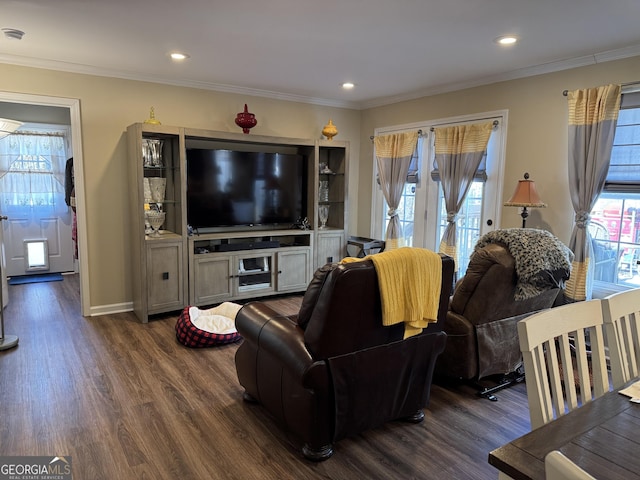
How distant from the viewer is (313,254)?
17.7 ft

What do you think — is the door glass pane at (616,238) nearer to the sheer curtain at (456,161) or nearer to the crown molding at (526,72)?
Result: the crown molding at (526,72)

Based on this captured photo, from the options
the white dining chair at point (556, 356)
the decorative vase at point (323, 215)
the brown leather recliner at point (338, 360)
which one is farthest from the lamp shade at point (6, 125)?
the white dining chair at point (556, 356)

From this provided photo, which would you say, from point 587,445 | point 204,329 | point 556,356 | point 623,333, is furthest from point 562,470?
A: point 204,329

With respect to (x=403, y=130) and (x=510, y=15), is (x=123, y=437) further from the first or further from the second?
(x=403, y=130)

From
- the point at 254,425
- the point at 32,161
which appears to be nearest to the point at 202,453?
the point at 254,425

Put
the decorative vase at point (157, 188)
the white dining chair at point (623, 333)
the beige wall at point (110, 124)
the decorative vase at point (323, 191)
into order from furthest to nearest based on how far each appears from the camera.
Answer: the decorative vase at point (323, 191) → the decorative vase at point (157, 188) → the beige wall at point (110, 124) → the white dining chair at point (623, 333)

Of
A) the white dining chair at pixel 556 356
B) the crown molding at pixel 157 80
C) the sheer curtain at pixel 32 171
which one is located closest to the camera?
the white dining chair at pixel 556 356

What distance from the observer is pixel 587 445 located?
3.67ft

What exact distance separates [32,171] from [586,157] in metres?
6.73

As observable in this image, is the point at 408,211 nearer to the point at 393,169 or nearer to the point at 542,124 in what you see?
the point at 393,169

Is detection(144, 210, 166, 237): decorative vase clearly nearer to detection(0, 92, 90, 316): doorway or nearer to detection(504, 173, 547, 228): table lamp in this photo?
detection(0, 92, 90, 316): doorway

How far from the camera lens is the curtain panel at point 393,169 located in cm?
528

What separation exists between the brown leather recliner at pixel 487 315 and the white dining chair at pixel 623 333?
91 centimetres

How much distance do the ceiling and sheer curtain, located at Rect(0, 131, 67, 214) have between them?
2.37 metres
